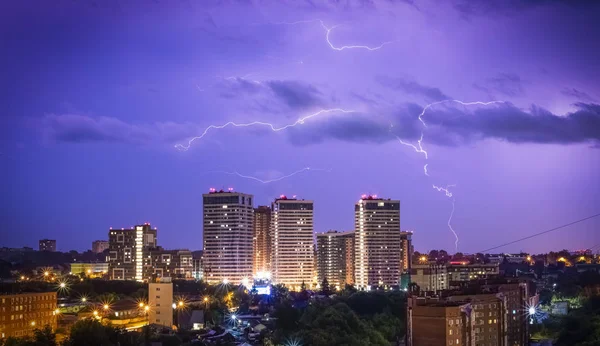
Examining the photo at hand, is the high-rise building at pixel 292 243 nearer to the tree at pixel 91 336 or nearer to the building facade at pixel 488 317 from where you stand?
the building facade at pixel 488 317

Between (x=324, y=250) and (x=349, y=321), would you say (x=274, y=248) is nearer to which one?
(x=324, y=250)

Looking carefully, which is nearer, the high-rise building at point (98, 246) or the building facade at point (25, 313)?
the building facade at point (25, 313)

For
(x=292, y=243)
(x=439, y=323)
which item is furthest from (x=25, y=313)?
(x=292, y=243)

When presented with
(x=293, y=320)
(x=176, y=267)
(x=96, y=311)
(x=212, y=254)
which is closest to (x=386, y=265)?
(x=212, y=254)

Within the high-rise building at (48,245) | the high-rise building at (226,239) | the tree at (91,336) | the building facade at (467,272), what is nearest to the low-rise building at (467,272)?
the building facade at (467,272)

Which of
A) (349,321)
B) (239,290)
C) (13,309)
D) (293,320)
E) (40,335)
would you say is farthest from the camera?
(239,290)

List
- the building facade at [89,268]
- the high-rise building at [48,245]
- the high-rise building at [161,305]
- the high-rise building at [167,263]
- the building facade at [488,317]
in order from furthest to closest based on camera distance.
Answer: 1. the high-rise building at [48,245]
2. the building facade at [89,268]
3. the high-rise building at [167,263]
4. the high-rise building at [161,305]
5. the building facade at [488,317]
